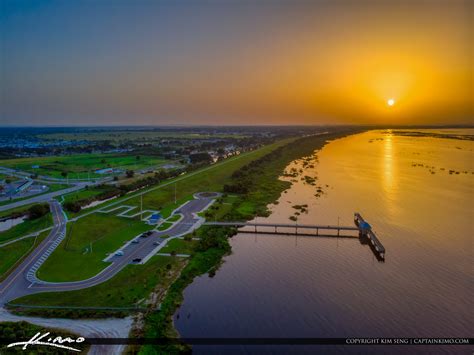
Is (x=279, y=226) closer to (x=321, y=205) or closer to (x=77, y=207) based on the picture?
(x=321, y=205)

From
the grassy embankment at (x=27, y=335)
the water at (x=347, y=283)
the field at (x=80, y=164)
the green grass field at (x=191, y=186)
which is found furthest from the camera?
the field at (x=80, y=164)

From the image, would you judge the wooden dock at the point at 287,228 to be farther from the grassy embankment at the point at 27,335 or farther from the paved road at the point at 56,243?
the grassy embankment at the point at 27,335

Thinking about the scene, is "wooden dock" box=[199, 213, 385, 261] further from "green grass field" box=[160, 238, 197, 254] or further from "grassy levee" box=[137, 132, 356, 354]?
"green grass field" box=[160, 238, 197, 254]

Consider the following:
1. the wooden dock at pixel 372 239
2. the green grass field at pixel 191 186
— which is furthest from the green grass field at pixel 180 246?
the wooden dock at pixel 372 239

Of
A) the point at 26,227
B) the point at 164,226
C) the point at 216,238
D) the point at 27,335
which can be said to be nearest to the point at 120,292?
the point at 27,335

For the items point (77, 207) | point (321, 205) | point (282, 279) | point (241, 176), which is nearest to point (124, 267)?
point (282, 279)
